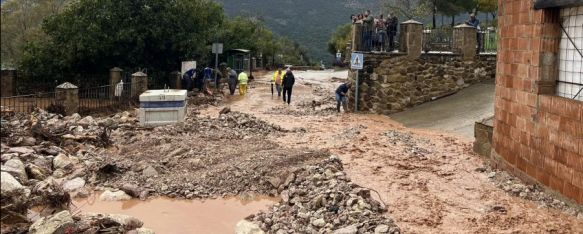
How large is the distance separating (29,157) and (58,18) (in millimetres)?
14870

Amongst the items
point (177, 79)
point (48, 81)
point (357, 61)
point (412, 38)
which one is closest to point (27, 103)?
point (48, 81)

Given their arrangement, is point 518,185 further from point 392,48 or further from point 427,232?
point 392,48

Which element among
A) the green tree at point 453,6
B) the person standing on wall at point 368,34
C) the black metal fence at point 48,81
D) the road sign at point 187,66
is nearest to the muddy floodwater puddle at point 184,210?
the person standing on wall at point 368,34

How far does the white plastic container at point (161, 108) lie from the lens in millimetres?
15133

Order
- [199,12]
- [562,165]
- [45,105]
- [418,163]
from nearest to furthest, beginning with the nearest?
1. [562,165]
2. [418,163]
3. [45,105]
4. [199,12]

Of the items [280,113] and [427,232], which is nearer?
[427,232]

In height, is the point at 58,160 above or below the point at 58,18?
below

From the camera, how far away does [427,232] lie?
291 inches

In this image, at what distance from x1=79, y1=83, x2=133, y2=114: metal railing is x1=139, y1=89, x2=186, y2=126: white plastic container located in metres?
3.89

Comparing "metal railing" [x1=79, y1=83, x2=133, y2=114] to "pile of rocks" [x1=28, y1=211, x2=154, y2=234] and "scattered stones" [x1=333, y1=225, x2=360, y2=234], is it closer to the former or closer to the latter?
"pile of rocks" [x1=28, y1=211, x2=154, y2=234]

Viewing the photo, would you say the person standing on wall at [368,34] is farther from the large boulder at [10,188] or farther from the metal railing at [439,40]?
the large boulder at [10,188]

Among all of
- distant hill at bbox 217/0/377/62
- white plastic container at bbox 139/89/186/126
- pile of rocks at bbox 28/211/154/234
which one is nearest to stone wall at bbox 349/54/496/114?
white plastic container at bbox 139/89/186/126

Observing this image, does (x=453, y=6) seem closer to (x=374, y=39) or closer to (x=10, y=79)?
(x=374, y=39)

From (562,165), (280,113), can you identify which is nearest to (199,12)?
(280,113)
